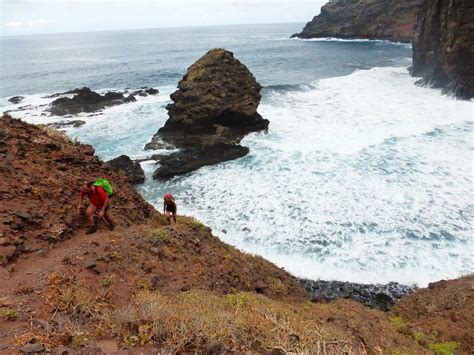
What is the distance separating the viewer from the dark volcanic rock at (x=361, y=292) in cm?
1216

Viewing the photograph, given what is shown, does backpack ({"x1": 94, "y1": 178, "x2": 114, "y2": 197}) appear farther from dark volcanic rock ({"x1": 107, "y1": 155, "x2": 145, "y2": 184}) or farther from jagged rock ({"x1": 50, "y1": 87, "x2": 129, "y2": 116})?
jagged rock ({"x1": 50, "y1": 87, "x2": 129, "y2": 116})

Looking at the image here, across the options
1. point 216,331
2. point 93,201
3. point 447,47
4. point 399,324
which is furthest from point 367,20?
point 216,331

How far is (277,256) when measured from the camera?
14672 mm

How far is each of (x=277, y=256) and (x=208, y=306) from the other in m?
8.99

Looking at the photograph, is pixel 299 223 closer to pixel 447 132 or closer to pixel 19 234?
pixel 19 234

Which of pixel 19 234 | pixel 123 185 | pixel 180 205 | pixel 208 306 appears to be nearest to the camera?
pixel 208 306

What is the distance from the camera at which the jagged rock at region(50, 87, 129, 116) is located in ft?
118

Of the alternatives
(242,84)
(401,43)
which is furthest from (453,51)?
(401,43)

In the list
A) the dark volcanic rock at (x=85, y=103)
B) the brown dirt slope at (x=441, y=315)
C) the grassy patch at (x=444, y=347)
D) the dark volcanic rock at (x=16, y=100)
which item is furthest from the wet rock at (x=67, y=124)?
the grassy patch at (x=444, y=347)

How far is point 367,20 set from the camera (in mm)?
94250

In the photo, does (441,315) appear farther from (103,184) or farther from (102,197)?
(103,184)

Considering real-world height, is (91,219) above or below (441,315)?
above

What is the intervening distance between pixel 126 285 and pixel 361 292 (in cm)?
891

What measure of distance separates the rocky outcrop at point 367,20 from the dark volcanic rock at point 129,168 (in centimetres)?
8334
